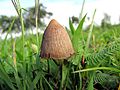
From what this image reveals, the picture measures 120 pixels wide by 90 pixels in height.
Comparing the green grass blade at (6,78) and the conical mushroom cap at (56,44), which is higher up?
the conical mushroom cap at (56,44)

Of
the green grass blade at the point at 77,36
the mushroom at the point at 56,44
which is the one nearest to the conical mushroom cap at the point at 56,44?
the mushroom at the point at 56,44

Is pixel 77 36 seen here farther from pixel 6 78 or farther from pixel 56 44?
pixel 6 78

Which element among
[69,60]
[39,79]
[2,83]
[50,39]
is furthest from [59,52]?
[2,83]

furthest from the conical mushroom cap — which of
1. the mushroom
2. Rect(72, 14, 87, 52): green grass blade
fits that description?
Rect(72, 14, 87, 52): green grass blade

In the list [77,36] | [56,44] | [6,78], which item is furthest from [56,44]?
[6,78]

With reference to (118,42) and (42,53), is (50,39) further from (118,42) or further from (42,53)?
(118,42)

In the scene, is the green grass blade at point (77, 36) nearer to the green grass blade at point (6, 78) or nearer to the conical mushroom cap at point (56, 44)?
the conical mushroom cap at point (56, 44)

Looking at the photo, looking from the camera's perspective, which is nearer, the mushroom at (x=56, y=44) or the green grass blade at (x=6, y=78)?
the mushroom at (x=56, y=44)

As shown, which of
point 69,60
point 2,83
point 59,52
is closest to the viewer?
point 59,52
